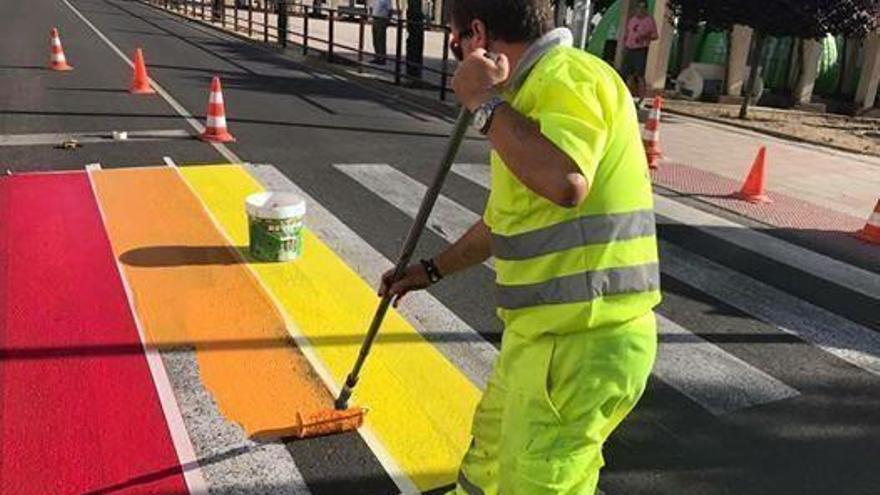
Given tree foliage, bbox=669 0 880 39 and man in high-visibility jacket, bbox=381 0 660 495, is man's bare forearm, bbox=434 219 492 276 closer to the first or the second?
man in high-visibility jacket, bbox=381 0 660 495

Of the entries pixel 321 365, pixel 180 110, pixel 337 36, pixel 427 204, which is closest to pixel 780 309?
pixel 321 365

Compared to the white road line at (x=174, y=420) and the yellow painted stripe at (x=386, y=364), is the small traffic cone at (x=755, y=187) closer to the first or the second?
the yellow painted stripe at (x=386, y=364)

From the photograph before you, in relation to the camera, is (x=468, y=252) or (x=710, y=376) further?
(x=710, y=376)

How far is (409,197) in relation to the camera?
767 cm

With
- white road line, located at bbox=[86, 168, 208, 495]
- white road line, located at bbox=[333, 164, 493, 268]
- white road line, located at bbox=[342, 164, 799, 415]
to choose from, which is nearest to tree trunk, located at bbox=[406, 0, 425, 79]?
white road line, located at bbox=[333, 164, 493, 268]

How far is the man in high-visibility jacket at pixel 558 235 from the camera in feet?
6.11

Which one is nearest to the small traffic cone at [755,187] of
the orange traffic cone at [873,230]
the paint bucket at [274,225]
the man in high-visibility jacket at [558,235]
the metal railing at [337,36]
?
the orange traffic cone at [873,230]

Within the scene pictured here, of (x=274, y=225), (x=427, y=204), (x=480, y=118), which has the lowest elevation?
(x=274, y=225)

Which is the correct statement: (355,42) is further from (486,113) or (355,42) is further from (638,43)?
(486,113)

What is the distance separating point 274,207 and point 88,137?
5036 mm

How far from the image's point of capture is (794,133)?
44.5ft

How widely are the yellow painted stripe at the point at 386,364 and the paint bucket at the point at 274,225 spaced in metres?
0.09

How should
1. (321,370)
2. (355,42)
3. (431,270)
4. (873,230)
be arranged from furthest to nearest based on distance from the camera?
(355,42)
(873,230)
(321,370)
(431,270)

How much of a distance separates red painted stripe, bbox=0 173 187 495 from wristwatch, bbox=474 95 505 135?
205 centimetres
